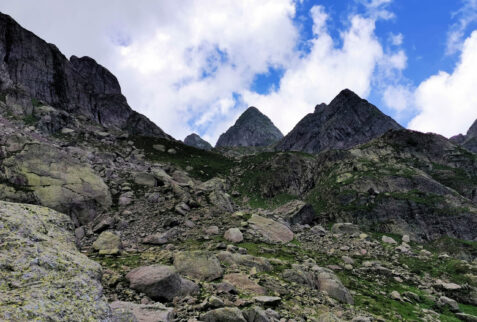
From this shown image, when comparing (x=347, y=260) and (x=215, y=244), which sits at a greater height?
(x=215, y=244)

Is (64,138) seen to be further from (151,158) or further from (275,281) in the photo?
(275,281)

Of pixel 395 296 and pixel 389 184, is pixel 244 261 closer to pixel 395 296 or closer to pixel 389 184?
pixel 395 296

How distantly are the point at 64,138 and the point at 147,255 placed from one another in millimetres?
49482

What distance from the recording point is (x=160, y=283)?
10469 millimetres

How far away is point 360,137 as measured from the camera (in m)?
180

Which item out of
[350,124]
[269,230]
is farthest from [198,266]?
[350,124]

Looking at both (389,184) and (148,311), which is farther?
(389,184)

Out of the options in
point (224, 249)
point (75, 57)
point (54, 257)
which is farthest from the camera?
point (75, 57)

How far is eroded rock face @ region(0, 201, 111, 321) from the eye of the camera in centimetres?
484

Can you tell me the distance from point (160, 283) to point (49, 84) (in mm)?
105199

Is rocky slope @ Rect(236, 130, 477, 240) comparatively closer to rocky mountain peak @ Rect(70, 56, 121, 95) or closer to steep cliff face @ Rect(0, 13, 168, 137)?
steep cliff face @ Rect(0, 13, 168, 137)

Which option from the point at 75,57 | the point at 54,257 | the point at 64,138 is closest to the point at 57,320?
the point at 54,257

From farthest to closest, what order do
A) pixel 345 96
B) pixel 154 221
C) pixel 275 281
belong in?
pixel 345 96
pixel 154 221
pixel 275 281

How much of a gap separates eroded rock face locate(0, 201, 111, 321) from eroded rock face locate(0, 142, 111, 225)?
15225 millimetres
